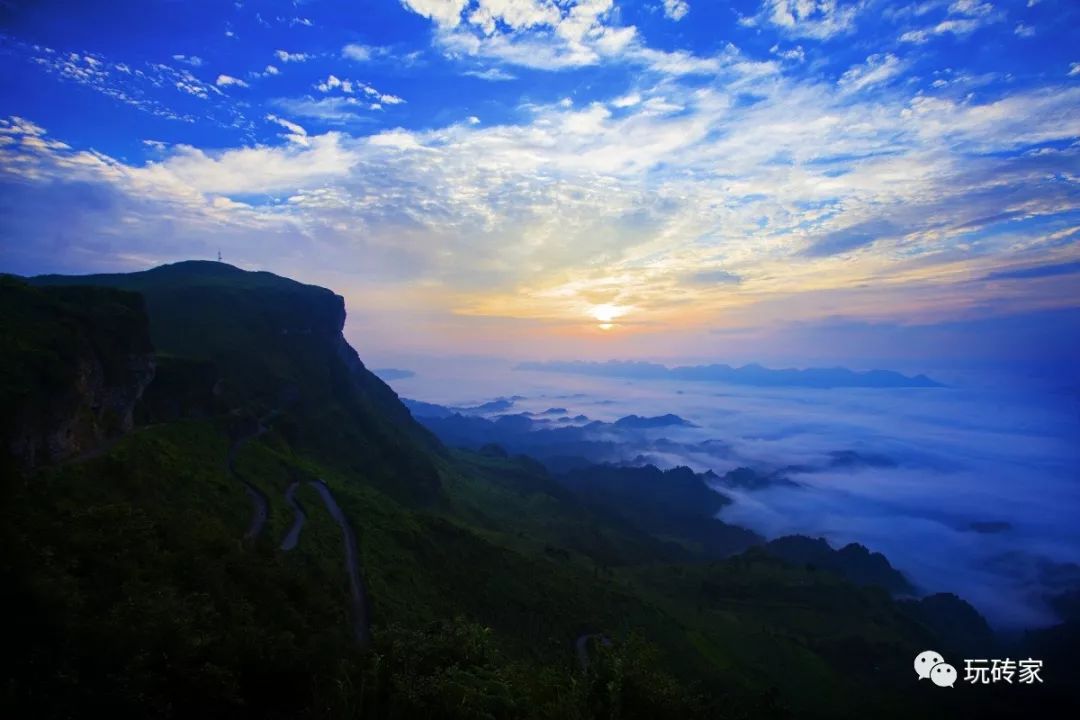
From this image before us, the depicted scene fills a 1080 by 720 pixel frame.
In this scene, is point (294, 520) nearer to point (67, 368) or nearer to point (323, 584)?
point (323, 584)

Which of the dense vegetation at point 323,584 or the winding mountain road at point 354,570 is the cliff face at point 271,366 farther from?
the winding mountain road at point 354,570

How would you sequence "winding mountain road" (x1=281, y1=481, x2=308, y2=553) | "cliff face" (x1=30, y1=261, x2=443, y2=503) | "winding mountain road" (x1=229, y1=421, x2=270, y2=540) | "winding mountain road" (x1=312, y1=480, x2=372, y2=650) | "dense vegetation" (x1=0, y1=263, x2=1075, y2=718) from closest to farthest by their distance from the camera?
"dense vegetation" (x1=0, y1=263, x2=1075, y2=718), "winding mountain road" (x1=312, y1=480, x2=372, y2=650), "winding mountain road" (x1=229, y1=421, x2=270, y2=540), "winding mountain road" (x1=281, y1=481, x2=308, y2=553), "cliff face" (x1=30, y1=261, x2=443, y2=503)

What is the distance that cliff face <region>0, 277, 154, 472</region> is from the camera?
32750mm

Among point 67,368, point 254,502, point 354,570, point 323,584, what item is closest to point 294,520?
point 254,502

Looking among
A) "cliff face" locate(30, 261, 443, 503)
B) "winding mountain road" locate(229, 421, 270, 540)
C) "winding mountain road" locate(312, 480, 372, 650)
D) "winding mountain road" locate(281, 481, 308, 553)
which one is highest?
"cliff face" locate(30, 261, 443, 503)

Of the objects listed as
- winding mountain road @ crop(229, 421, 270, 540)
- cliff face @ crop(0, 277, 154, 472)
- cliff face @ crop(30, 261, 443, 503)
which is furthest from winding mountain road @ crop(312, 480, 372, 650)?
cliff face @ crop(0, 277, 154, 472)

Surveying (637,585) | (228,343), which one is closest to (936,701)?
(637,585)

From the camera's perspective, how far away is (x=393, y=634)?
17.1m

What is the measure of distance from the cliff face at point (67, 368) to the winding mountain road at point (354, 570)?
755 inches

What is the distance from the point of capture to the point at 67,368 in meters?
→ 38.0

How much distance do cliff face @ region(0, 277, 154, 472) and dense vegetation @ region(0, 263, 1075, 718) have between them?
38 cm

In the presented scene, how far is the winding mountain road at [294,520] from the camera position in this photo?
40.3m

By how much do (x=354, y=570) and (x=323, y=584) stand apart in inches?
404

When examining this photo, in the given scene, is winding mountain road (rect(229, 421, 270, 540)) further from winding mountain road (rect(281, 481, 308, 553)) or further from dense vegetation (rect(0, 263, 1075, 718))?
winding mountain road (rect(281, 481, 308, 553))
